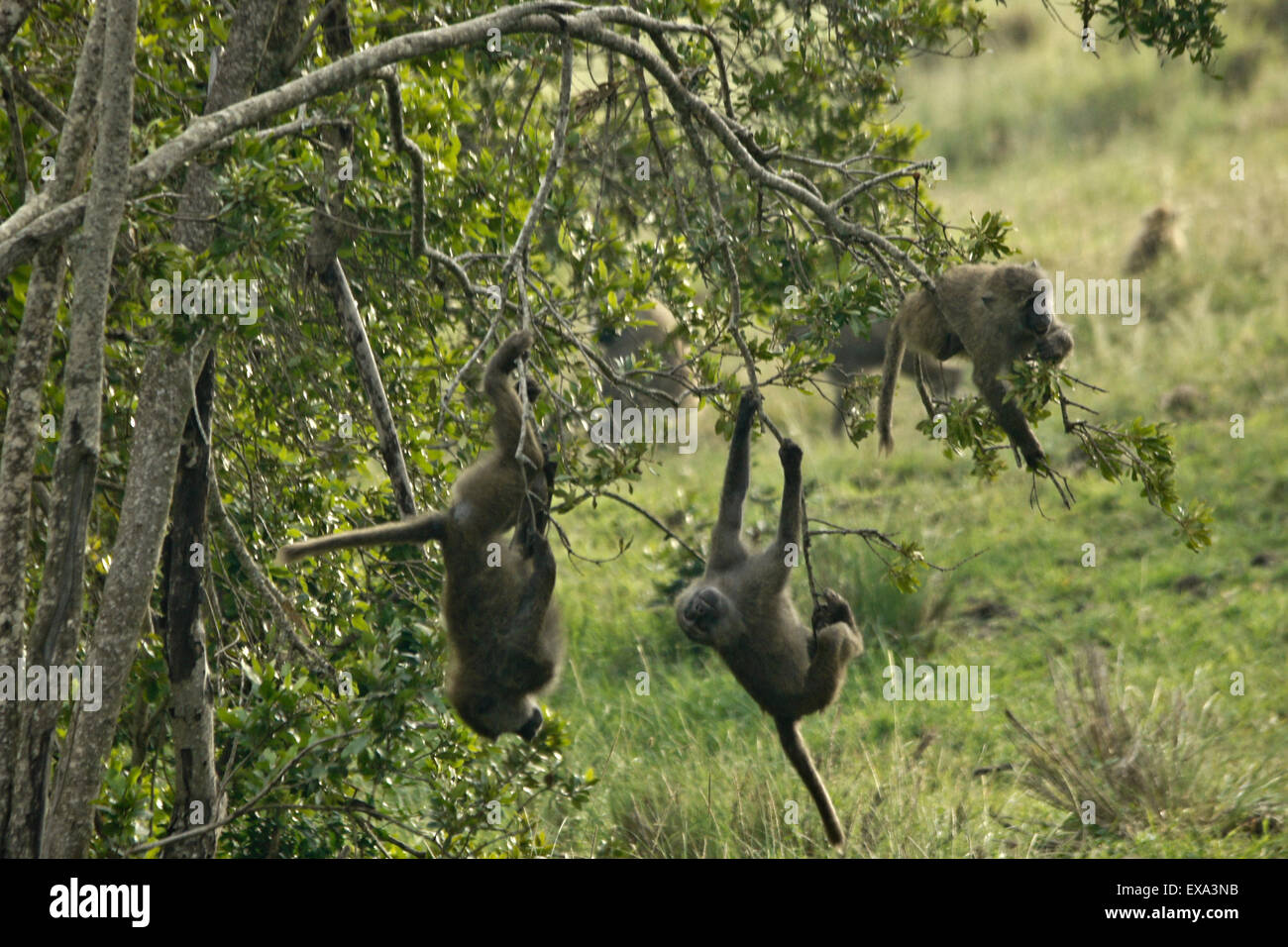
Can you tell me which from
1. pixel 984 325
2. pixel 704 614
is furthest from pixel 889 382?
pixel 704 614

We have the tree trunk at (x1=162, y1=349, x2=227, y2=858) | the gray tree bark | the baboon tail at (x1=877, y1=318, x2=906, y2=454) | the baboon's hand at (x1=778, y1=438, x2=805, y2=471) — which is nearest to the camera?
the gray tree bark

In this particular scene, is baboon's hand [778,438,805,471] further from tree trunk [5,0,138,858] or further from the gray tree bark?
the gray tree bark

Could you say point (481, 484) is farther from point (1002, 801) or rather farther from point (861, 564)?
point (861, 564)

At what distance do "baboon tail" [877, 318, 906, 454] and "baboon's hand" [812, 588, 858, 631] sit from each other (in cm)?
82

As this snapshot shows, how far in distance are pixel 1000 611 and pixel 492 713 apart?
267 inches

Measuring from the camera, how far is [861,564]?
10.6m

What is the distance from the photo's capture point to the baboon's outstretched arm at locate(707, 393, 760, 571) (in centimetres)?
555

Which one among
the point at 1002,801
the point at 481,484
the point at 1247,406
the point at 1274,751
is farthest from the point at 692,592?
the point at 1247,406

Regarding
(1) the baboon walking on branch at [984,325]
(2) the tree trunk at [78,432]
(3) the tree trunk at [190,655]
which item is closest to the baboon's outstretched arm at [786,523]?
(1) the baboon walking on branch at [984,325]

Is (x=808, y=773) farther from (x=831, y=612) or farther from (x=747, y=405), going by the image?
(x=747, y=405)

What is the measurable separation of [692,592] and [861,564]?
15.2ft

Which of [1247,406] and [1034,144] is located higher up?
[1034,144]

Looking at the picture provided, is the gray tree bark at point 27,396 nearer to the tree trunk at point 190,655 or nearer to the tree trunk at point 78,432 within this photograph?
the tree trunk at point 78,432

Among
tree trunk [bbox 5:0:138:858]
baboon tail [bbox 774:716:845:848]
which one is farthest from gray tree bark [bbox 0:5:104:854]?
baboon tail [bbox 774:716:845:848]
